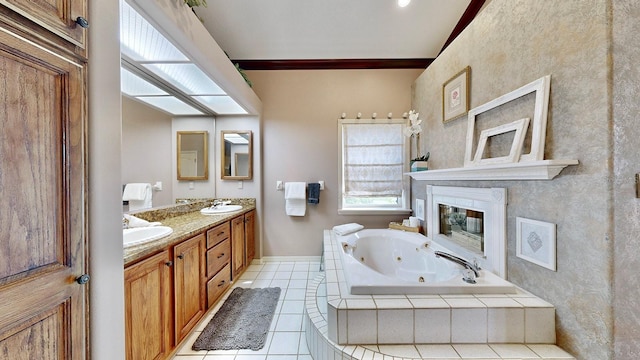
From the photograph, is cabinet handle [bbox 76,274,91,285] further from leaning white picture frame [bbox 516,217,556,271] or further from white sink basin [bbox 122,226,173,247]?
leaning white picture frame [bbox 516,217,556,271]

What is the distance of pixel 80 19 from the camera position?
80 cm

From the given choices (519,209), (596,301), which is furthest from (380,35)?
(596,301)

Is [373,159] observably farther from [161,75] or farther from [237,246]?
[161,75]

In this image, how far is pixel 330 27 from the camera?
2625 millimetres

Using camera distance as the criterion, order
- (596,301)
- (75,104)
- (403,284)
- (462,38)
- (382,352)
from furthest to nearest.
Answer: (462,38) < (403,284) < (382,352) < (596,301) < (75,104)

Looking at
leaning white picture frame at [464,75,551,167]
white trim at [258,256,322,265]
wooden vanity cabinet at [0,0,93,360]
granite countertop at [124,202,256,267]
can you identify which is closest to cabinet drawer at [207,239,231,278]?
granite countertop at [124,202,256,267]

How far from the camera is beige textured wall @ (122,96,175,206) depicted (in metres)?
1.85

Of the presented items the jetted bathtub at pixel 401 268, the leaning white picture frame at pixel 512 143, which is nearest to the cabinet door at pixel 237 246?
the jetted bathtub at pixel 401 268

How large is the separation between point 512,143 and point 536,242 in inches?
25.4

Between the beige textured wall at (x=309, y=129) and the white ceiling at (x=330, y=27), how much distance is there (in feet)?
0.86

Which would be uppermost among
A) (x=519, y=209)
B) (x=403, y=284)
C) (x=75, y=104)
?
(x=75, y=104)

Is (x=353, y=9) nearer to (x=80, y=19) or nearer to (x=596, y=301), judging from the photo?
(x=80, y=19)

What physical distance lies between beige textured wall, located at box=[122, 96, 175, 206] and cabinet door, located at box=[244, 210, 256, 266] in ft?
2.82

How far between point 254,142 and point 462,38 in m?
2.52
